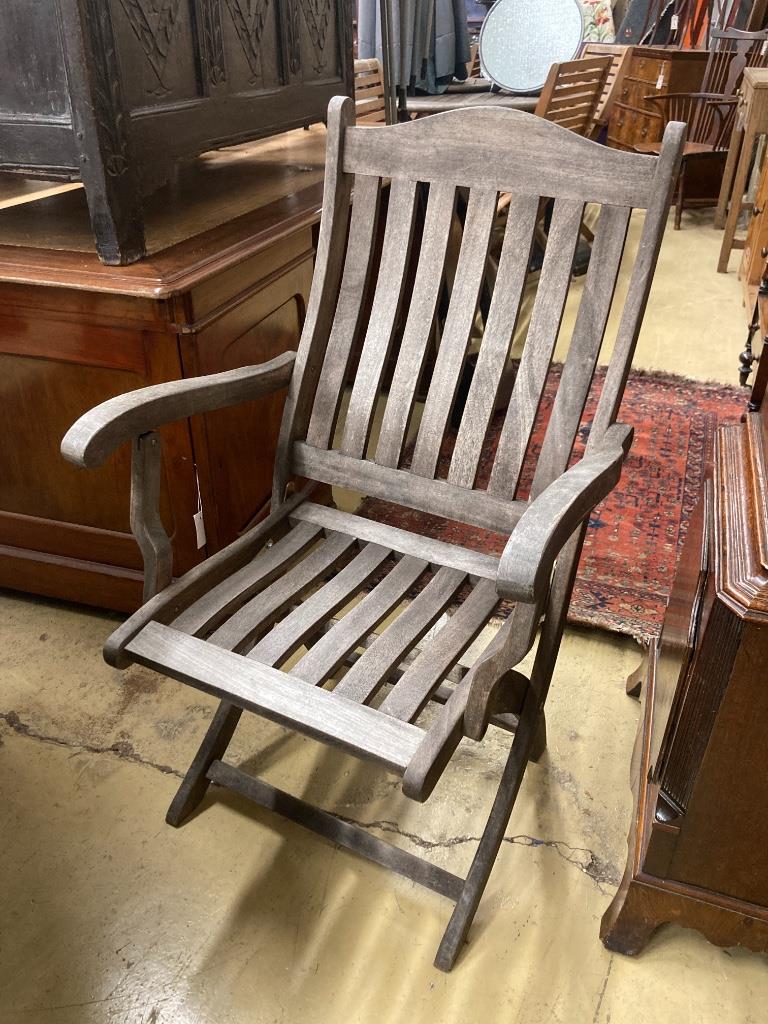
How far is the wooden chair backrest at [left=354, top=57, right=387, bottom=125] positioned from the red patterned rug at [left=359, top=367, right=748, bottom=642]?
4.62ft

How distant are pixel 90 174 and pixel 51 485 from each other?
2.51 ft

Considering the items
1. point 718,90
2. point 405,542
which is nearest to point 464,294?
point 405,542

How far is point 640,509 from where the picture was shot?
2.57 m

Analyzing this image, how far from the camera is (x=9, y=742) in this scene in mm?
1782

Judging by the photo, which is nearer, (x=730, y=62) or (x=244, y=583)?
(x=244, y=583)

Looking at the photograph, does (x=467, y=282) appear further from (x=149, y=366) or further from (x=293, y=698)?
(x=293, y=698)

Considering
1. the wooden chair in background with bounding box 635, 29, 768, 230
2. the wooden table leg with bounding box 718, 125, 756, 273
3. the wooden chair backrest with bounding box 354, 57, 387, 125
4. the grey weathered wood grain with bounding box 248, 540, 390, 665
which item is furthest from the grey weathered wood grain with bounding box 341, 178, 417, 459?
the wooden chair in background with bounding box 635, 29, 768, 230

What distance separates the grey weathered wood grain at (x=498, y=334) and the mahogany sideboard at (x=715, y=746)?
16.2 inches

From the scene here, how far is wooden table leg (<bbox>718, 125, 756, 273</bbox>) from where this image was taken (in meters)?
4.24

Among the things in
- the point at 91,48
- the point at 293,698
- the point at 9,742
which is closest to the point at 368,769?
the point at 293,698

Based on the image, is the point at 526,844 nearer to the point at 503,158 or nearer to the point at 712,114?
the point at 503,158

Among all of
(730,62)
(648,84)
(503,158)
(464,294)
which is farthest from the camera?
(648,84)

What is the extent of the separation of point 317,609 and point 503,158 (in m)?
0.86

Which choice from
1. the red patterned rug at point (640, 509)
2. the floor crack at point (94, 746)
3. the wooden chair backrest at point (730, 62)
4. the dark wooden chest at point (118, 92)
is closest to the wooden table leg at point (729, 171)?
the wooden chair backrest at point (730, 62)
